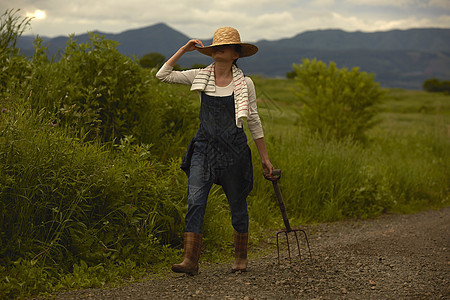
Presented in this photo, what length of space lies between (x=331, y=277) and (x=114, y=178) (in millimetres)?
2371

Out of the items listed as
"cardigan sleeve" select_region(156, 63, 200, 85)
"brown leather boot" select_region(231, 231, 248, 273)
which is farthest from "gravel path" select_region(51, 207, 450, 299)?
"cardigan sleeve" select_region(156, 63, 200, 85)

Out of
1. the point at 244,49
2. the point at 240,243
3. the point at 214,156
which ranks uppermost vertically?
the point at 244,49

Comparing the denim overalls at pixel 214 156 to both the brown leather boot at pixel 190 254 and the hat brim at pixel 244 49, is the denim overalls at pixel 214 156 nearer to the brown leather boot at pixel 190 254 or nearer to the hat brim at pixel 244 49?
the brown leather boot at pixel 190 254

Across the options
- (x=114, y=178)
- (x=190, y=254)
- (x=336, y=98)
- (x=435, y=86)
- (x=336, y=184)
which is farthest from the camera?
(x=435, y=86)

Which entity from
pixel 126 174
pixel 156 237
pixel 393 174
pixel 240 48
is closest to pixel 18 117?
pixel 126 174

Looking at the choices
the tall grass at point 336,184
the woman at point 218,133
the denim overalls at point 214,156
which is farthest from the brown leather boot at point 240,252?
the tall grass at point 336,184

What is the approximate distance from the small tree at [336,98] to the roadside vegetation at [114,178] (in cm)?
193

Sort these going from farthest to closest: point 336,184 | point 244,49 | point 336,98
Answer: point 336,98 → point 336,184 → point 244,49

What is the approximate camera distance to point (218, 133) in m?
4.54

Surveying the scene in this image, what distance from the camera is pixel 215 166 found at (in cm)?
457

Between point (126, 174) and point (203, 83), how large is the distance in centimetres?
132

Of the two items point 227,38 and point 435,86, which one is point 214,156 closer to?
point 227,38

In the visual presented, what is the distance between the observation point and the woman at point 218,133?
14.8ft

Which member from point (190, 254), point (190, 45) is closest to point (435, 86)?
point (190, 45)
